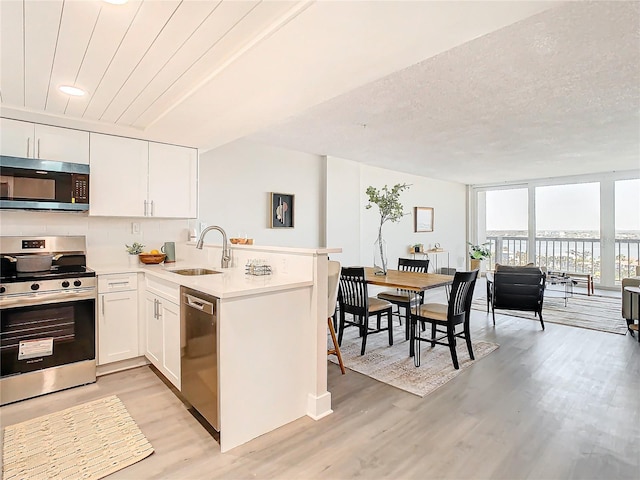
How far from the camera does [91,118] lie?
306 centimetres

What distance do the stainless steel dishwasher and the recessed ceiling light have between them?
64.0 inches

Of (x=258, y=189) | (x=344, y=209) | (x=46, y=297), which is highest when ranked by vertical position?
(x=258, y=189)

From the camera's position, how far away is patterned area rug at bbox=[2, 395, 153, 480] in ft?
6.04

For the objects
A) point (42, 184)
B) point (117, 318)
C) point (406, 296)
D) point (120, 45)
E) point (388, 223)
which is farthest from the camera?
point (388, 223)

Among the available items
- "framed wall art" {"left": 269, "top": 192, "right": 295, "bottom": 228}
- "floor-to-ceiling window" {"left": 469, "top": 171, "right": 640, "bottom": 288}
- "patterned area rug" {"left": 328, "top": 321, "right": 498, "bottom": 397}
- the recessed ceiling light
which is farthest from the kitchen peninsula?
"floor-to-ceiling window" {"left": 469, "top": 171, "right": 640, "bottom": 288}

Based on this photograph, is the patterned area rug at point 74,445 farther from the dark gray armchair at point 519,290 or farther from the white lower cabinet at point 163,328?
the dark gray armchair at point 519,290

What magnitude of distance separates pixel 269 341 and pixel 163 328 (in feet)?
3.51

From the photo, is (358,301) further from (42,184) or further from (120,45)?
(42,184)

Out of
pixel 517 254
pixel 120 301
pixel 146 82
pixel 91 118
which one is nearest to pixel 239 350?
pixel 120 301

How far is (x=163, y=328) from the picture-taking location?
2.74 m

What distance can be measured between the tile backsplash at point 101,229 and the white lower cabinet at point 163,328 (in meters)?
0.78

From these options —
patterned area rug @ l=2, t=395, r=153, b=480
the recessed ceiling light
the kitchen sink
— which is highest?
the recessed ceiling light

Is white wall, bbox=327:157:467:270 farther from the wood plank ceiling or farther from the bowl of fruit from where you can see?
the wood plank ceiling

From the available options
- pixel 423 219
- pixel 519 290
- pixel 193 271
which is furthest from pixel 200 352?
pixel 423 219
